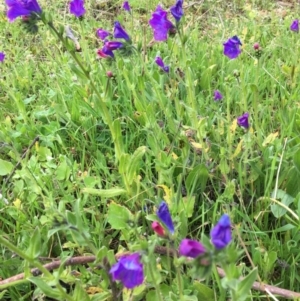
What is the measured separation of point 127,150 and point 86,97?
1.29 ft

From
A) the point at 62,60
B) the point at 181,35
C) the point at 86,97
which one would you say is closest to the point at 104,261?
the point at 181,35

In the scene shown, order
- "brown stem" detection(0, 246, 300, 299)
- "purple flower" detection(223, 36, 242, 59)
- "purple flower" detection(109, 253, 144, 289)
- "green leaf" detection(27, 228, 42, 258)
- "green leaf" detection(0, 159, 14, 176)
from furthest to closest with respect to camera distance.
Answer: "purple flower" detection(223, 36, 242, 59) < "green leaf" detection(0, 159, 14, 176) < "brown stem" detection(0, 246, 300, 299) < "green leaf" detection(27, 228, 42, 258) < "purple flower" detection(109, 253, 144, 289)

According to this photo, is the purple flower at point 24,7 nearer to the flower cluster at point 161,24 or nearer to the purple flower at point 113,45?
the purple flower at point 113,45

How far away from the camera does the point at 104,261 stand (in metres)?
1.19

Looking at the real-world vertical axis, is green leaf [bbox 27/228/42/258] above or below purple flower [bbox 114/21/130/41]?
below

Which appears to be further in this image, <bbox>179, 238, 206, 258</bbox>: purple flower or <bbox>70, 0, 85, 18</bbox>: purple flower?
<bbox>70, 0, 85, 18</bbox>: purple flower

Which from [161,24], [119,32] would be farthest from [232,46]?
[119,32]

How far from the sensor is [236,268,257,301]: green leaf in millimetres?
943

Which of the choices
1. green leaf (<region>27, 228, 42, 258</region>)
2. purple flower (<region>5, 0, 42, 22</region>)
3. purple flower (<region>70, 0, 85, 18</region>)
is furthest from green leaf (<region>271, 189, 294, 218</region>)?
purple flower (<region>70, 0, 85, 18</region>)

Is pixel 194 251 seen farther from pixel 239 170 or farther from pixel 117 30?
pixel 117 30

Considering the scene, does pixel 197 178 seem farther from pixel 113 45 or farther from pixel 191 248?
pixel 191 248

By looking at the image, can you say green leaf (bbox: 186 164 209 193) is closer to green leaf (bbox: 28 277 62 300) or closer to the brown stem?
the brown stem

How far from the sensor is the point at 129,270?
908mm

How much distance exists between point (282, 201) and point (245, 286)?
601 mm
